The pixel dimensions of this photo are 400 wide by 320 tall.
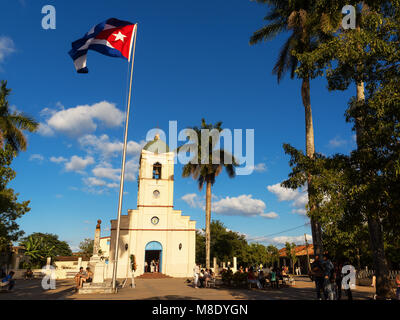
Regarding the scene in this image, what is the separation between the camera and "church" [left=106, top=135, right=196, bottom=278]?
100 feet

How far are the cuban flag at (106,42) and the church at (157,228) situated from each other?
18.4 m

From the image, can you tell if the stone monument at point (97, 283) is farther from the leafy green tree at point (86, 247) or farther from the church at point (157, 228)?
the leafy green tree at point (86, 247)

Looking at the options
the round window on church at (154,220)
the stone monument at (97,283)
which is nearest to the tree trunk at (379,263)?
the stone monument at (97,283)

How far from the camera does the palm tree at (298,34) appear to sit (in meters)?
14.0

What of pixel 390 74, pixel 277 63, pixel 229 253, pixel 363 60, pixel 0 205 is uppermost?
pixel 277 63

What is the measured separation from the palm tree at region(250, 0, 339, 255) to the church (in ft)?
63.8

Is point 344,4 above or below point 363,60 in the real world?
above

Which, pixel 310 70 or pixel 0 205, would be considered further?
pixel 0 205

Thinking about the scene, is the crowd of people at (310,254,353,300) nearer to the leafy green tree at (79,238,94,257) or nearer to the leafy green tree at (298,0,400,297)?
the leafy green tree at (298,0,400,297)
